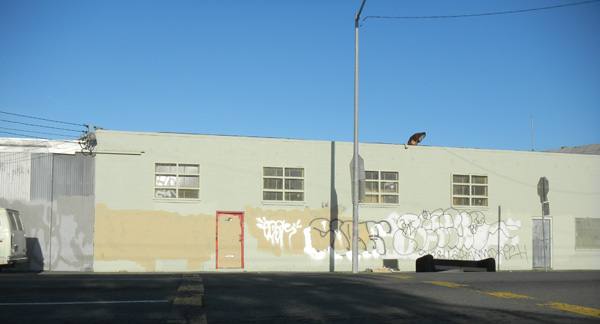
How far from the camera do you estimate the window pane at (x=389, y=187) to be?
23.6 metres

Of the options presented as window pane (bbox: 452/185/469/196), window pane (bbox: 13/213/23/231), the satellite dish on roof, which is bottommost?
window pane (bbox: 13/213/23/231)

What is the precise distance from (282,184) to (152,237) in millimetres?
5259

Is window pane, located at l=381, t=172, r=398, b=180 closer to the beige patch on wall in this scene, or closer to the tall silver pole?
the tall silver pole

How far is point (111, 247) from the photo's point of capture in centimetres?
2056

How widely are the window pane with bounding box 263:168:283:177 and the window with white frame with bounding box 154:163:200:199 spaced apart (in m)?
2.61

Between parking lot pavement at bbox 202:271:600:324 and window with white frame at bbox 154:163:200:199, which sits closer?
parking lot pavement at bbox 202:271:600:324

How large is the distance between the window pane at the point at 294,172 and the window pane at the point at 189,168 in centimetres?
346

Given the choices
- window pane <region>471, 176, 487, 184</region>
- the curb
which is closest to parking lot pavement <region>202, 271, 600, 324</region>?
the curb

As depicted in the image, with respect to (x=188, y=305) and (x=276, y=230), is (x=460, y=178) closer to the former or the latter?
(x=276, y=230)

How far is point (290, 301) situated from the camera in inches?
333

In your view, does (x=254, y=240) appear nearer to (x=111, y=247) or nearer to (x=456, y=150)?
(x=111, y=247)

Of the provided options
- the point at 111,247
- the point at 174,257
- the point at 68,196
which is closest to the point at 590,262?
the point at 174,257

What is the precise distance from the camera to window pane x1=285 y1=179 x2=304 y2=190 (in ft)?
73.9

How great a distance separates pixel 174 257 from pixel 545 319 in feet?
51.5
